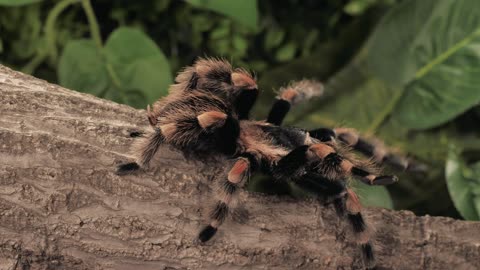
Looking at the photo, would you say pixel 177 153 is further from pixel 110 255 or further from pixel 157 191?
pixel 110 255

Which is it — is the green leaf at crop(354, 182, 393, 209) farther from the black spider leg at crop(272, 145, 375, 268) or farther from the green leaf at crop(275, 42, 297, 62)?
the green leaf at crop(275, 42, 297, 62)

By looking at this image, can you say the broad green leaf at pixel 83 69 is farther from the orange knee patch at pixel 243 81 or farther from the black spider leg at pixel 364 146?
the black spider leg at pixel 364 146

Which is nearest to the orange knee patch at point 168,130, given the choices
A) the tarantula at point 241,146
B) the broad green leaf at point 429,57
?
the tarantula at point 241,146

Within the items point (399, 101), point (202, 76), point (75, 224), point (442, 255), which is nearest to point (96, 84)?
point (202, 76)

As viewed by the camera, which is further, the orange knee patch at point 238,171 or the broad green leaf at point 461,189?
the broad green leaf at point 461,189

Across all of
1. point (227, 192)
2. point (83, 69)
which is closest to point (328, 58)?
point (83, 69)

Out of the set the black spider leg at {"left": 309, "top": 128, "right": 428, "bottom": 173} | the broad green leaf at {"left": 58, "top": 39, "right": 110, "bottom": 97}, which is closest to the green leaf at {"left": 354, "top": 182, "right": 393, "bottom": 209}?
the black spider leg at {"left": 309, "top": 128, "right": 428, "bottom": 173}
